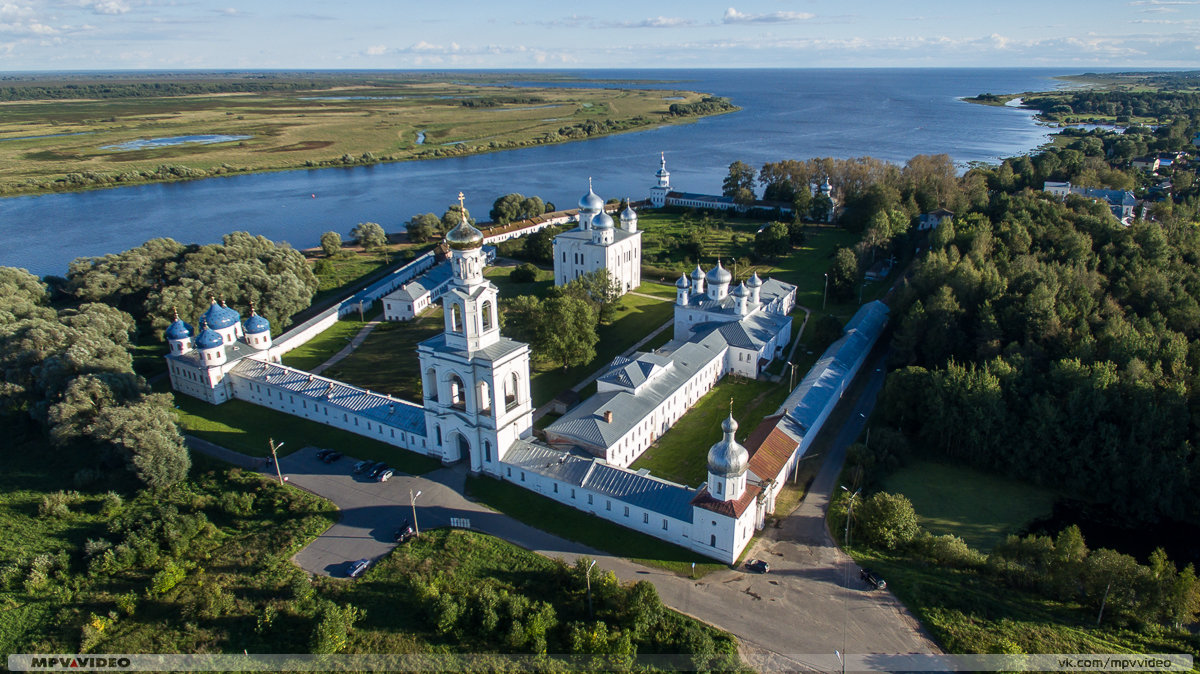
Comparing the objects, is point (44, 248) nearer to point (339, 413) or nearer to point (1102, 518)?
point (339, 413)

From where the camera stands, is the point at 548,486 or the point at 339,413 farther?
the point at 339,413

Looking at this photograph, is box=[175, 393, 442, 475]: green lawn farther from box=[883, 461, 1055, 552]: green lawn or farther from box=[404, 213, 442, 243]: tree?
box=[404, 213, 442, 243]: tree

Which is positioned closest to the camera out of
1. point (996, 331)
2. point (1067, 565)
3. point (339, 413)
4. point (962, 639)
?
point (962, 639)

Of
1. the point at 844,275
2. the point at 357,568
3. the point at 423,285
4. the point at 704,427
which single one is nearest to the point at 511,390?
the point at 357,568

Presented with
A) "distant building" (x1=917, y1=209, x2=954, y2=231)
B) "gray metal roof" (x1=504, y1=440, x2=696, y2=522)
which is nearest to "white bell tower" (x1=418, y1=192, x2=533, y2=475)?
"gray metal roof" (x1=504, y1=440, x2=696, y2=522)

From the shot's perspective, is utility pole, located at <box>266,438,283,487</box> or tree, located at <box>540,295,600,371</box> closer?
utility pole, located at <box>266,438,283,487</box>

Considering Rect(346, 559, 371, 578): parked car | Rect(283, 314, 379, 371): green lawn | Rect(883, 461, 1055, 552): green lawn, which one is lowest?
Rect(883, 461, 1055, 552): green lawn

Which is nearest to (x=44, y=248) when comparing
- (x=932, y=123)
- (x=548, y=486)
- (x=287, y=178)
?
(x=287, y=178)

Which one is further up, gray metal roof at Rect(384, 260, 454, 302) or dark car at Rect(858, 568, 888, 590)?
gray metal roof at Rect(384, 260, 454, 302)
